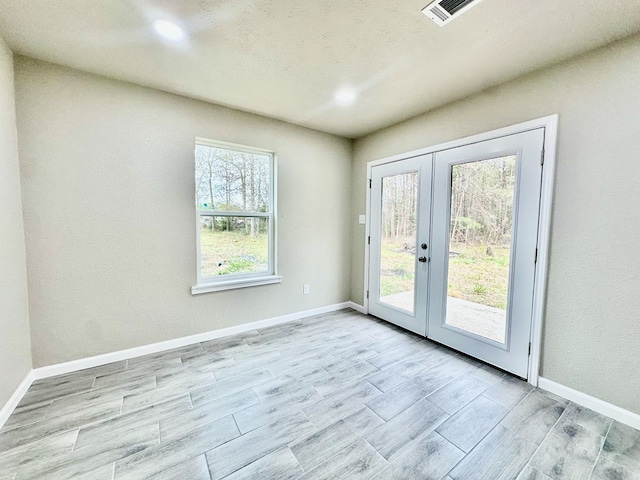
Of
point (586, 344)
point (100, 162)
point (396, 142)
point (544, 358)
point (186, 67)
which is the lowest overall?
point (544, 358)

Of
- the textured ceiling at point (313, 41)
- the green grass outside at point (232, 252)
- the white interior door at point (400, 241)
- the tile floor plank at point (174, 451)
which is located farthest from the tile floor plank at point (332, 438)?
the textured ceiling at point (313, 41)

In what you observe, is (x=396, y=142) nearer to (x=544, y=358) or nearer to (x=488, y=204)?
(x=488, y=204)

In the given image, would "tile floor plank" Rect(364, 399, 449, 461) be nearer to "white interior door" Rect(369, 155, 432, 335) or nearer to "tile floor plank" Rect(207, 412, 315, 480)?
"tile floor plank" Rect(207, 412, 315, 480)

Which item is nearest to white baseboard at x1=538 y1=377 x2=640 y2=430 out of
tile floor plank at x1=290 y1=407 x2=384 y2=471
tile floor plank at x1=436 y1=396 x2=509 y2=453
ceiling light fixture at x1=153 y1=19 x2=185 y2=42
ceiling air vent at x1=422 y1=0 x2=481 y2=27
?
tile floor plank at x1=436 y1=396 x2=509 y2=453

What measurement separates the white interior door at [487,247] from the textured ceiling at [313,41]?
625 millimetres

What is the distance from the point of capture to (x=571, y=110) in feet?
6.27

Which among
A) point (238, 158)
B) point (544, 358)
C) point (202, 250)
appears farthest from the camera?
point (238, 158)

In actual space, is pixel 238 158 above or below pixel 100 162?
above

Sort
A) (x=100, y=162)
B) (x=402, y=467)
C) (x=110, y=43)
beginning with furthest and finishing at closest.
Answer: (x=100, y=162) < (x=110, y=43) < (x=402, y=467)

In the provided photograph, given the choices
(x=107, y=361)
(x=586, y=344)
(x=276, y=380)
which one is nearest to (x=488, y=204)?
(x=586, y=344)

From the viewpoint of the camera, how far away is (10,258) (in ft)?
6.00

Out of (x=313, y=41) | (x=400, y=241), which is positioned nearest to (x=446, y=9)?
(x=313, y=41)

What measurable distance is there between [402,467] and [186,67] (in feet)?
10.1

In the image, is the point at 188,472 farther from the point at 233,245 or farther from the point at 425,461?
the point at 233,245
